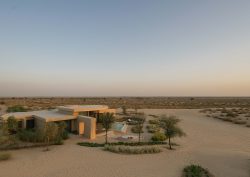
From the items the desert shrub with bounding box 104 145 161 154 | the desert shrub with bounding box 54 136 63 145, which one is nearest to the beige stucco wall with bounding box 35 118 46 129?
the desert shrub with bounding box 54 136 63 145

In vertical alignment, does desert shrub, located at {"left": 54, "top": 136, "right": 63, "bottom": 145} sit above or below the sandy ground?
above

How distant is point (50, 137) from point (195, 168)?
12709mm

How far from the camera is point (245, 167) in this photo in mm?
16047

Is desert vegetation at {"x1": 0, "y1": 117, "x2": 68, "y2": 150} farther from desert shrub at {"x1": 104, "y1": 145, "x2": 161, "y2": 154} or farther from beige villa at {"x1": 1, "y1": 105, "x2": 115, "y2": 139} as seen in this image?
desert shrub at {"x1": 104, "y1": 145, "x2": 161, "y2": 154}

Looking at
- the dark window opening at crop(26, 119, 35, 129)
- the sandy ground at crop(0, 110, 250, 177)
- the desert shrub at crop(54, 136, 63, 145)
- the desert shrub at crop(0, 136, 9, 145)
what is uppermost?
the dark window opening at crop(26, 119, 35, 129)

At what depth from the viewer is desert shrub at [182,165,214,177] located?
13941 mm

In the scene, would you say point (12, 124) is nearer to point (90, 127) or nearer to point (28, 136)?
point (28, 136)

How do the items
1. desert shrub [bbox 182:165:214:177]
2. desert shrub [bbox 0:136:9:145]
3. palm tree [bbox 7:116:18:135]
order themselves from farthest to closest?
palm tree [bbox 7:116:18:135] < desert shrub [bbox 0:136:9:145] < desert shrub [bbox 182:165:214:177]

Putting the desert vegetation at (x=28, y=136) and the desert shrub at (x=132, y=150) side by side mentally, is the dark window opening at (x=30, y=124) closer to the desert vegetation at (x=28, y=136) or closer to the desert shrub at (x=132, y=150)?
the desert vegetation at (x=28, y=136)

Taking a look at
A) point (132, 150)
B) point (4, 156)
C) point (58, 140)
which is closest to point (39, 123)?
point (58, 140)

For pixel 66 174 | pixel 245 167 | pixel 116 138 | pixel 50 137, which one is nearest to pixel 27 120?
pixel 50 137

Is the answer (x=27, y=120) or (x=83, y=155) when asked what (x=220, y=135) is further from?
(x=27, y=120)

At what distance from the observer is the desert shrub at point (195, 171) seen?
13.9 metres

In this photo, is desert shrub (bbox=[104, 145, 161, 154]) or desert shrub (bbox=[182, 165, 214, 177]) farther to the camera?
desert shrub (bbox=[104, 145, 161, 154])
